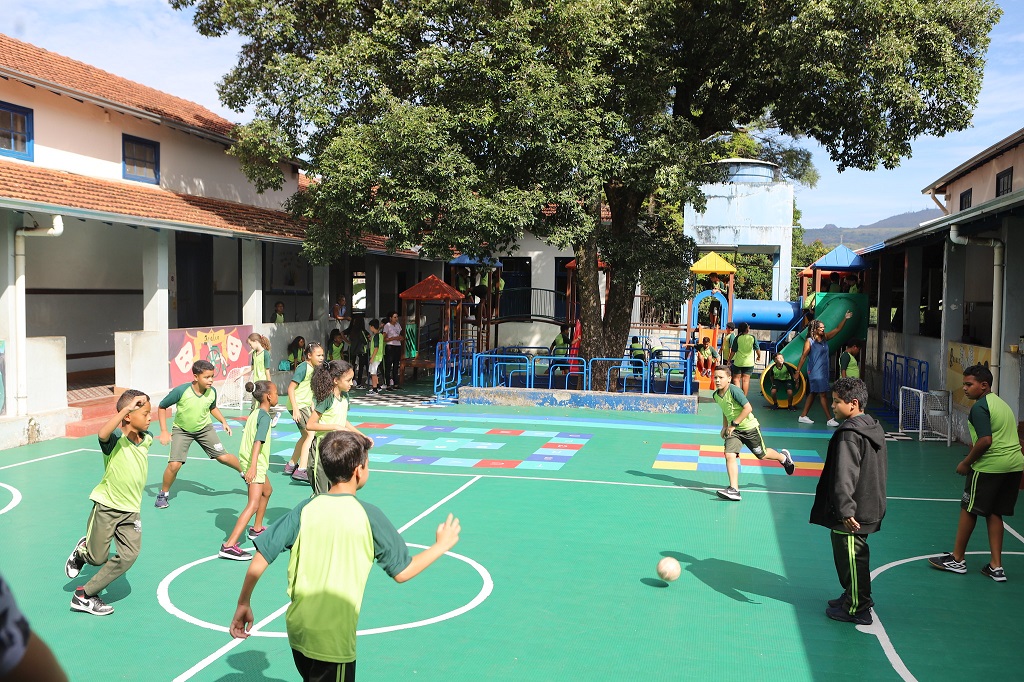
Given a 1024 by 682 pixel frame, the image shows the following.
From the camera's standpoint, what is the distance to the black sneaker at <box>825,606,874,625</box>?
6.53m

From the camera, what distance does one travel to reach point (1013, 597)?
7.18m

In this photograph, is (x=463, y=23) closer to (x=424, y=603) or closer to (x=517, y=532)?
(x=517, y=532)

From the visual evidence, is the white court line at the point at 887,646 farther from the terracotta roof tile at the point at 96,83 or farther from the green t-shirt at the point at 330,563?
the terracotta roof tile at the point at 96,83

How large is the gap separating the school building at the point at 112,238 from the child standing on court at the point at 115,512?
7.63 meters

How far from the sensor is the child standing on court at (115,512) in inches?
258

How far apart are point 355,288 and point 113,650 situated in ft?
79.8

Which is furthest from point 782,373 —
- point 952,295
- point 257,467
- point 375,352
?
point 257,467

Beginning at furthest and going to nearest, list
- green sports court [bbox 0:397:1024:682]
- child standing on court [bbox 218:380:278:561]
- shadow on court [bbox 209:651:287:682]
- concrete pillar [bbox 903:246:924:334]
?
concrete pillar [bbox 903:246:924:334] < child standing on court [bbox 218:380:278:561] < green sports court [bbox 0:397:1024:682] < shadow on court [bbox 209:651:287:682]

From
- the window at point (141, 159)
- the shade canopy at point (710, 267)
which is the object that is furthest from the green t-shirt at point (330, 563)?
the shade canopy at point (710, 267)

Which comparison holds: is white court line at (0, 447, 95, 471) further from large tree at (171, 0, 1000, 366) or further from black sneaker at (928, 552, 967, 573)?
black sneaker at (928, 552, 967, 573)

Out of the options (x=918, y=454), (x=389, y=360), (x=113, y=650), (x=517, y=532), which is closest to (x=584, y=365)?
(x=389, y=360)

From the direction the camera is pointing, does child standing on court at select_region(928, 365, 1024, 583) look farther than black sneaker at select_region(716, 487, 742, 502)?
No

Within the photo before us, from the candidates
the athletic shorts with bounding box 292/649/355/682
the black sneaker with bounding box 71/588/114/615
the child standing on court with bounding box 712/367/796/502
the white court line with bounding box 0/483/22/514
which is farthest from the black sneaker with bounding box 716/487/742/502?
the white court line with bounding box 0/483/22/514

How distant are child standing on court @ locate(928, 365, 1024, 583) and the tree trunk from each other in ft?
37.9
